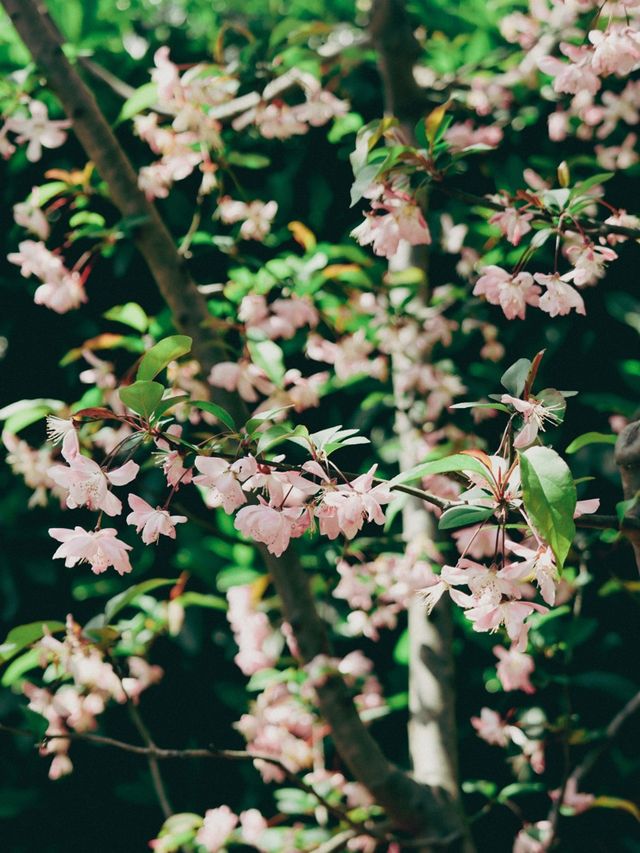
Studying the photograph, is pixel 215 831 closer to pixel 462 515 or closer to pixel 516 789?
pixel 516 789

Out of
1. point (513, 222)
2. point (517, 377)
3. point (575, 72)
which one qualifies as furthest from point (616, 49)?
point (517, 377)

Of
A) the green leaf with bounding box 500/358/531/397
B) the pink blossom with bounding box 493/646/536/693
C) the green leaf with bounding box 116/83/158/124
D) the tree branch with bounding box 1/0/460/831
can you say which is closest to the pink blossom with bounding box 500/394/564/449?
the green leaf with bounding box 500/358/531/397

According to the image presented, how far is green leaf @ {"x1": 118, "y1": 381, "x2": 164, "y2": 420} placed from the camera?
70 cm

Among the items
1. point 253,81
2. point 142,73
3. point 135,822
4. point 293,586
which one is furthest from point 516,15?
point 135,822

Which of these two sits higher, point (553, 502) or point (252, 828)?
point (553, 502)

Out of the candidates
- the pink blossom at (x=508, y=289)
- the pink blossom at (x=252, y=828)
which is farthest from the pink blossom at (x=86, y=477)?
the pink blossom at (x=252, y=828)

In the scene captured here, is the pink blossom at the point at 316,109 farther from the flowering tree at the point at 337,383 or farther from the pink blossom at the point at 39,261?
the pink blossom at the point at 39,261

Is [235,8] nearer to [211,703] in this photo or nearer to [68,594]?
[68,594]

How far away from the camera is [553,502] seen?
608 millimetres

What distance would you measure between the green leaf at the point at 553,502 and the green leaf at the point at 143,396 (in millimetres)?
311

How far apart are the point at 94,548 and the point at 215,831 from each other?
906 mm

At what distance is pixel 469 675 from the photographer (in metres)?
1.79

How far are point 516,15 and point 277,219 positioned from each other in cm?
74

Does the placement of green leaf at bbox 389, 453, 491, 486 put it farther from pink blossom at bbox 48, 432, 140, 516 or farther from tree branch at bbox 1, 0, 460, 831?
tree branch at bbox 1, 0, 460, 831
